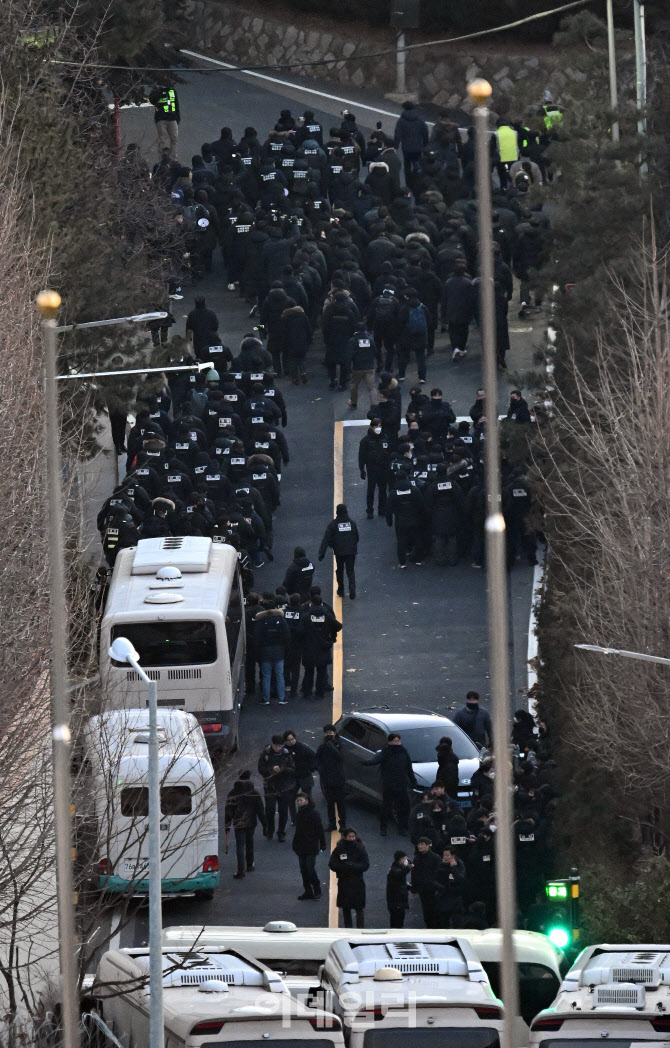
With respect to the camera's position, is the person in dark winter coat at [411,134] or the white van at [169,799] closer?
the white van at [169,799]

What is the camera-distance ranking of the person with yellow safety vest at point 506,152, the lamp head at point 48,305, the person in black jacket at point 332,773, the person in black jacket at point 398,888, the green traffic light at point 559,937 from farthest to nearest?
the person with yellow safety vest at point 506,152 < the person in black jacket at point 332,773 < the person in black jacket at point 398,888 < the green traffic light at point 559,937 < the lamp head at point 48,305

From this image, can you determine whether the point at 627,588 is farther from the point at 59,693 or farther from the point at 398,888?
the point at 59,693

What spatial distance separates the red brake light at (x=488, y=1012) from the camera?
17.5 m

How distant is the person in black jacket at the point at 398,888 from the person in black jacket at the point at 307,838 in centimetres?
139

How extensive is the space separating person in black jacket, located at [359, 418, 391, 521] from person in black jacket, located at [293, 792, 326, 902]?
425 inches

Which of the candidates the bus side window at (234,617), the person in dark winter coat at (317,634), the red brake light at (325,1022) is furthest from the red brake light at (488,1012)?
the person in dark winter coat at (317,634)

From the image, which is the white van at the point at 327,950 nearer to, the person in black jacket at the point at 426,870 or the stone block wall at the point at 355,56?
the person in black jacket at the point at 426,870

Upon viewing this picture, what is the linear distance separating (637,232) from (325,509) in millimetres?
7294

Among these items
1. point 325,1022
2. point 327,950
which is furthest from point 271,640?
point 325,1022

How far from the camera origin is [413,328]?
41656mm

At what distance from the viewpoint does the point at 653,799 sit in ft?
86.4

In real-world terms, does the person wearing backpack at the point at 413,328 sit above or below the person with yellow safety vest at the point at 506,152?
below

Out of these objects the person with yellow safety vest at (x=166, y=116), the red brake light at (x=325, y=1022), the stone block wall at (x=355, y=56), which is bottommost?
the red brake light at (x=325, y=1022)

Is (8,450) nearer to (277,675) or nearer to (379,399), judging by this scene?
(277,675)
